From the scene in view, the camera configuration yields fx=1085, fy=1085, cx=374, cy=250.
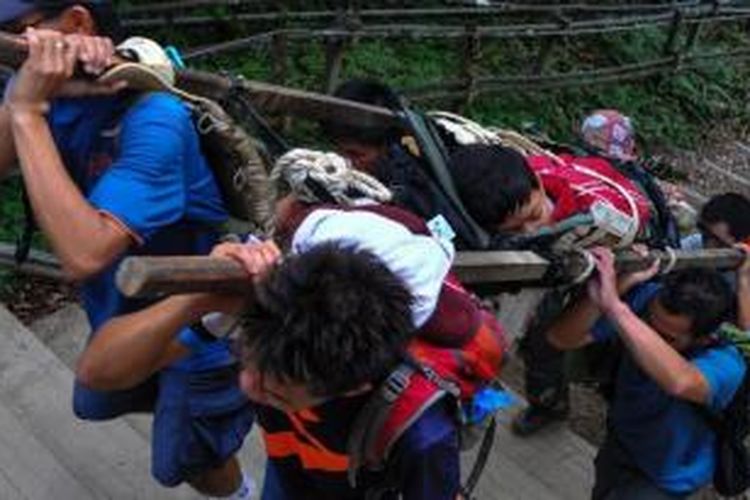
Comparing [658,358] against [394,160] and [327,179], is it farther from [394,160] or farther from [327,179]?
[327,179]

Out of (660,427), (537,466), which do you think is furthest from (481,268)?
(537,466)

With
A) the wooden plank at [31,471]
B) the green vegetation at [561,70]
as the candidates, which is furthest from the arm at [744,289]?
the green vegetation at [561,70]

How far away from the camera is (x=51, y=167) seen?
2.16 meters

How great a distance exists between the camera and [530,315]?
4406 millimetres

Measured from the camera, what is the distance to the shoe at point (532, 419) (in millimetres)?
4523

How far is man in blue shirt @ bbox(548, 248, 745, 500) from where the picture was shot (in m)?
2.97

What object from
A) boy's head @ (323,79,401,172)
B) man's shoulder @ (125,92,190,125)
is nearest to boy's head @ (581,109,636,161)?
boy's head @ (323,79,401,172)

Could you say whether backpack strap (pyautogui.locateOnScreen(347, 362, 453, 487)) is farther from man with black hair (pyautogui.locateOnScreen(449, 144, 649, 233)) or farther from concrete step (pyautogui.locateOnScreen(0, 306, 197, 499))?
concrete step (pyautogui.locateOnScreen(0, 306, 197, 499))

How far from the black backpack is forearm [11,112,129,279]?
6.43 feet

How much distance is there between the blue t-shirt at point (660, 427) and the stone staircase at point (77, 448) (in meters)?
0.86

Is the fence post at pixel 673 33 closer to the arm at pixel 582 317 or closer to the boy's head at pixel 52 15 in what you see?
the arm at pixel 582 317

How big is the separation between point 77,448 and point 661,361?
2.08m

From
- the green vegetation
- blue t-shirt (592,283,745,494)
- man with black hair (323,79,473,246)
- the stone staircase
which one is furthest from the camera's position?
the green vegetation

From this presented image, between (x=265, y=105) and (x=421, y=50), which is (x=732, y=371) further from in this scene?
(x=421, y=50)
